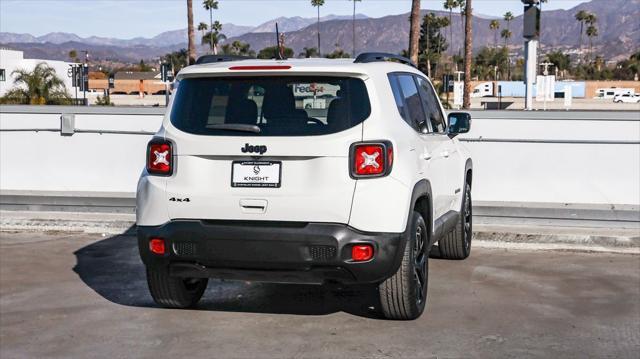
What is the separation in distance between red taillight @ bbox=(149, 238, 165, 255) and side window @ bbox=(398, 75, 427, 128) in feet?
6.35

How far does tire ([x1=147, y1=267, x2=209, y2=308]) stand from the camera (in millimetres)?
6750

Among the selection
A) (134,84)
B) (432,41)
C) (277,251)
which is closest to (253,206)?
(277,251)

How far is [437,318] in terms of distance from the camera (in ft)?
22.0

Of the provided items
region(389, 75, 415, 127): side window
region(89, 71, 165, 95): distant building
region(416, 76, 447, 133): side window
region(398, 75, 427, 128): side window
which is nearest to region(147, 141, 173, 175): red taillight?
region(389, 75, 415, 127): side window

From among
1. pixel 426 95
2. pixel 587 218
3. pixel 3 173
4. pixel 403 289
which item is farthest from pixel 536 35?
pixel 403 289

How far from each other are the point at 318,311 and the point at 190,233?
4.73 ft

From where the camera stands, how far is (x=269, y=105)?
6105mm

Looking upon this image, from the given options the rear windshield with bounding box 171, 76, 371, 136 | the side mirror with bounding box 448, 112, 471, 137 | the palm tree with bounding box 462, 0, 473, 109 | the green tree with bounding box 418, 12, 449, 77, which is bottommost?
the side mirror with bounding box 448, 112, 471, 137

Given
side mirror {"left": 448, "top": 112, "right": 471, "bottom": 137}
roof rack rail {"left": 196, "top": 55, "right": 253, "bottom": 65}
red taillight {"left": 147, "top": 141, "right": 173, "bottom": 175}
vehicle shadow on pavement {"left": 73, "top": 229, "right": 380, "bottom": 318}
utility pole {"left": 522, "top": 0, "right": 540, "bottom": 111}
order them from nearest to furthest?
1. red taillight {"left": 147, "top": 141, "right": 173, "bottom": 175}
2. roof rack rail {"left": 196, "top": 55, "right": 253, "bottom": 65}
3. vehicle shadow on pavement {"left": 73, "top": 229, "right": 380, "bottom": 318}
4. side mirror {"left": 448, "top": 112, "right": 471, "bottom": 137}
5. utility pole {"left": 522, "top": 0, "right": 540, "bottom": 111}

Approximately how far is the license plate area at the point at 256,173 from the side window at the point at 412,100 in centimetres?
116

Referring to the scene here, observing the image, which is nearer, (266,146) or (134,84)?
(266,146)

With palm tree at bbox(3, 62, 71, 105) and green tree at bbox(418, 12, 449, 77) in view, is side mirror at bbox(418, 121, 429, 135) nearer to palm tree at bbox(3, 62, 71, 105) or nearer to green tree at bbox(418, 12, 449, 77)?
palm tree at bbox(3, 62, 71, 105)

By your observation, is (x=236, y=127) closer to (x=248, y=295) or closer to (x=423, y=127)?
(x=423, y=127)

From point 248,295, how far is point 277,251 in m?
1.75
